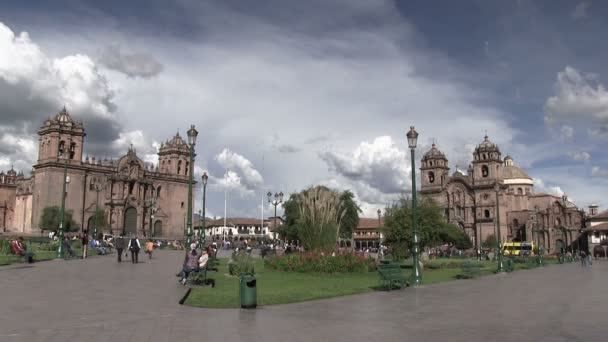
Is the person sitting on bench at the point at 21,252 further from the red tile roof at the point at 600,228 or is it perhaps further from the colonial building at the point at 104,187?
the red tile roof at the point at 600,228

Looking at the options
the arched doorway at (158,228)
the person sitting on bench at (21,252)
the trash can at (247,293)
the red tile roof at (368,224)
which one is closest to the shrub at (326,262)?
the person sitting on bench at (21,252)

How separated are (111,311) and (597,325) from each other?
992 cm

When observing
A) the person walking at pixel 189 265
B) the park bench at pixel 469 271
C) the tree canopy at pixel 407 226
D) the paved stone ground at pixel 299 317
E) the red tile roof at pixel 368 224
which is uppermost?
the red tile roof at pixel 368 224

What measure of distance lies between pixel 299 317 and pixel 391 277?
22.1ft

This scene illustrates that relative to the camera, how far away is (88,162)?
78875 millimetres

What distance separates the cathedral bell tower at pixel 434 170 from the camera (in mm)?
102625

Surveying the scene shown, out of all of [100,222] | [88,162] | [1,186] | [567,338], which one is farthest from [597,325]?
[1,186]

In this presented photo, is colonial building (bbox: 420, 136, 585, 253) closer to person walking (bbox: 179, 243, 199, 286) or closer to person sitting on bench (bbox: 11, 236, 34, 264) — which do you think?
person sitting on bench (bbox: 11, 236, 34, 264)

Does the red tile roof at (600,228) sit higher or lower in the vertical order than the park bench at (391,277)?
higher

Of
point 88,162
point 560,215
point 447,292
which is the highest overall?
point 88,162

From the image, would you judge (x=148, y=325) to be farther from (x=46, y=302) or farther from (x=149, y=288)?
(x=149, y=288)

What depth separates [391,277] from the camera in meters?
17.5

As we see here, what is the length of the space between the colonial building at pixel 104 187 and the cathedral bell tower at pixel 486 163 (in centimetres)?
5178

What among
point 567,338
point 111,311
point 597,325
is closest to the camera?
point 567,338
